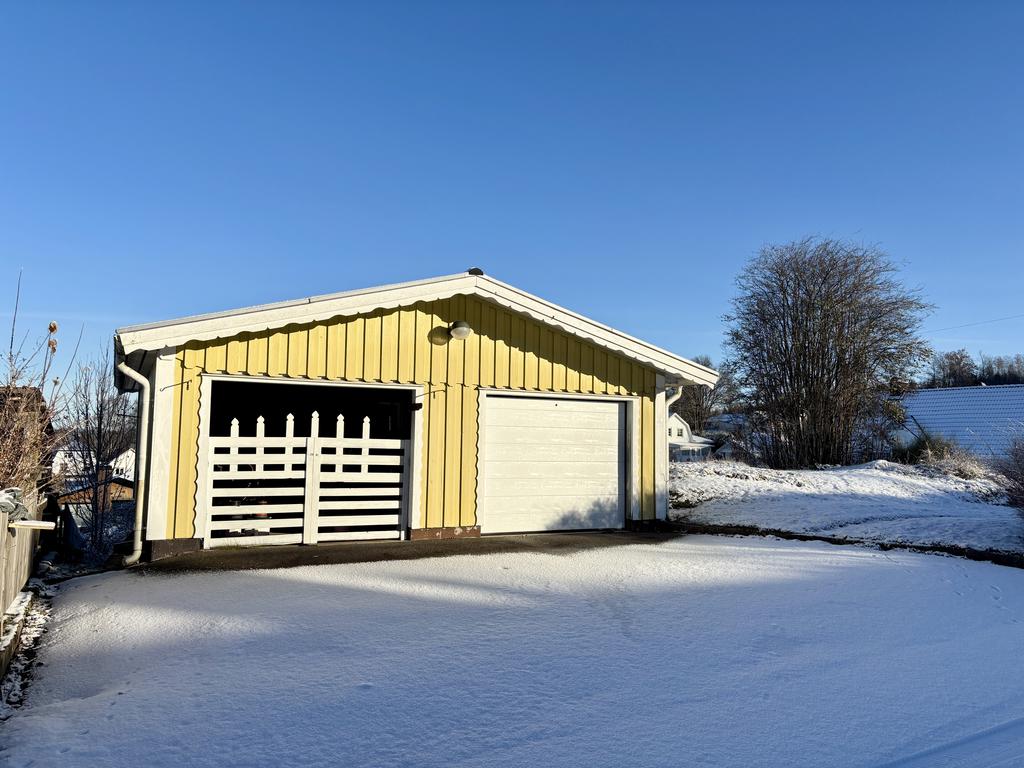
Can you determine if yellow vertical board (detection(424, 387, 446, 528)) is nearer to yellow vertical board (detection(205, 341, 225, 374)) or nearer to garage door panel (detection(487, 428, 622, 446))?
garage door panel (detection(487, 428, 622, 446))

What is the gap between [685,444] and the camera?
39.0 meters


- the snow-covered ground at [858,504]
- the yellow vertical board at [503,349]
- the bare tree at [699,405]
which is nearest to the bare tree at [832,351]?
the snow-covered ground at [858,504]

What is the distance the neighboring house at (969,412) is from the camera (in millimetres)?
23062

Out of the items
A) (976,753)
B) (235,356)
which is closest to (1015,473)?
(976,753)

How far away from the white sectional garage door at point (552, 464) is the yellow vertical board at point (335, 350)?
6.31ft

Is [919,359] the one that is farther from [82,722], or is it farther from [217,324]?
[82,722]

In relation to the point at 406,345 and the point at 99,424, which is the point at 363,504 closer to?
the point at 406,345

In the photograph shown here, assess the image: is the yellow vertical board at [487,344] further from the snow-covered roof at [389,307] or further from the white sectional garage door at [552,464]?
the white sectional garage door at [552,464]

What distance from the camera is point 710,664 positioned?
3.64 m

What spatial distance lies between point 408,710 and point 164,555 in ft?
15.5

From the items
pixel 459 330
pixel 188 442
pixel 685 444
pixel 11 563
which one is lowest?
pixel 11 563

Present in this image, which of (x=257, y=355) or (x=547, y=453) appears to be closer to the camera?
(x=257, y=355)

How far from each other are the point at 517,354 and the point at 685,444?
32324 mm

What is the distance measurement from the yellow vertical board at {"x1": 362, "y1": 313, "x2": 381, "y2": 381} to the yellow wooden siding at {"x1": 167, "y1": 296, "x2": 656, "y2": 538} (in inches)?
0.5
